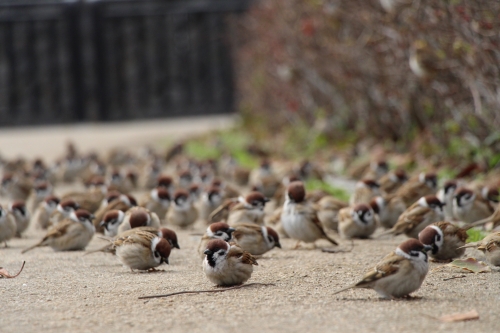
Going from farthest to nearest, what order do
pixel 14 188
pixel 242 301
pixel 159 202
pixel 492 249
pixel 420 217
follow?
pixel 14 188, pixel 159 202, pixel 420 217, pixel 492 249, pixel 242 301

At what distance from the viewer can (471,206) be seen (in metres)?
7.68

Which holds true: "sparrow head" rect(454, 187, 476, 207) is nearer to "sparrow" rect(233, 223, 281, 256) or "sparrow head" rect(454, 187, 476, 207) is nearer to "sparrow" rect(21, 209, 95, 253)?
"sparrow" rect(233, 223, 281, 256)

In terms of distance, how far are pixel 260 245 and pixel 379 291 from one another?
6.06ft

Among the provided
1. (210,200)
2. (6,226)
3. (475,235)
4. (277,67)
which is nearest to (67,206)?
(6,226)

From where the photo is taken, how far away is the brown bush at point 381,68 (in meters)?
9.08

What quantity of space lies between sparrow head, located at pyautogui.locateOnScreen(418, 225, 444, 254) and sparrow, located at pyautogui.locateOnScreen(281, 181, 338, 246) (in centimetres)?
134

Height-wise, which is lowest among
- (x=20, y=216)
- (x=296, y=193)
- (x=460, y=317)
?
(x=460, y=317)

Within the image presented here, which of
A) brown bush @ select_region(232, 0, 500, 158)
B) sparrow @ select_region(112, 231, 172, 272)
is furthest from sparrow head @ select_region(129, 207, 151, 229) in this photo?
brown bush @ select_region(232, 0, 500, 158)

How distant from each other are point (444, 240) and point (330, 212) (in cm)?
212

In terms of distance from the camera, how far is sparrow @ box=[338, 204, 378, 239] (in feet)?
24.5

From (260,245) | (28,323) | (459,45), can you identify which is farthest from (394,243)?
(28,323)

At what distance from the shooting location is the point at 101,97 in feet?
88.2

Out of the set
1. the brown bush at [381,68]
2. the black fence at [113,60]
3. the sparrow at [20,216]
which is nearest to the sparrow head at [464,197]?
the brown bush at [381,68]

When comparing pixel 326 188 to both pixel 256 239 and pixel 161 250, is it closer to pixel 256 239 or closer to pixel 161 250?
pixel 256 239
